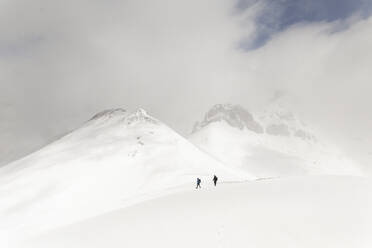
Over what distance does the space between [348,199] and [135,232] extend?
13.9 meters

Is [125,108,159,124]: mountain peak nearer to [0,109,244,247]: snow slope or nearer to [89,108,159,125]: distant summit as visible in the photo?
[89,108,159,125]: distant summit

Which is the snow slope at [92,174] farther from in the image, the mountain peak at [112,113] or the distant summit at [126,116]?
the mountain peak at [112,113]

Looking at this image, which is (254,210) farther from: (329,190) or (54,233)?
(54,233)

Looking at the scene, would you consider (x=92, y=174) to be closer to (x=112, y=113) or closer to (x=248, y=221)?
(x=248, y=221)

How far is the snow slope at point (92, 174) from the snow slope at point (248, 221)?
2262 cm

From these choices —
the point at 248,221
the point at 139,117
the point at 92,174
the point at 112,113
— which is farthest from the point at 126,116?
the point at 248,221

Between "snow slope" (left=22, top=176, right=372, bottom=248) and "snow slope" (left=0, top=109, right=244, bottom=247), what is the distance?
22.6m

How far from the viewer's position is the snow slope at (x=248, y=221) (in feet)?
55.4

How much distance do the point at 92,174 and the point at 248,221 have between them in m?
78.2

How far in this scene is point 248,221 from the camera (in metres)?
19.3

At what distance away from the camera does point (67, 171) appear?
9181 centimetres

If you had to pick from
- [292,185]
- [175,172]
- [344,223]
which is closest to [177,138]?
[175,172]

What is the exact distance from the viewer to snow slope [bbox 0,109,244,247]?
215 ft

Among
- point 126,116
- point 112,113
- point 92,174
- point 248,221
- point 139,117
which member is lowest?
point 248,221
